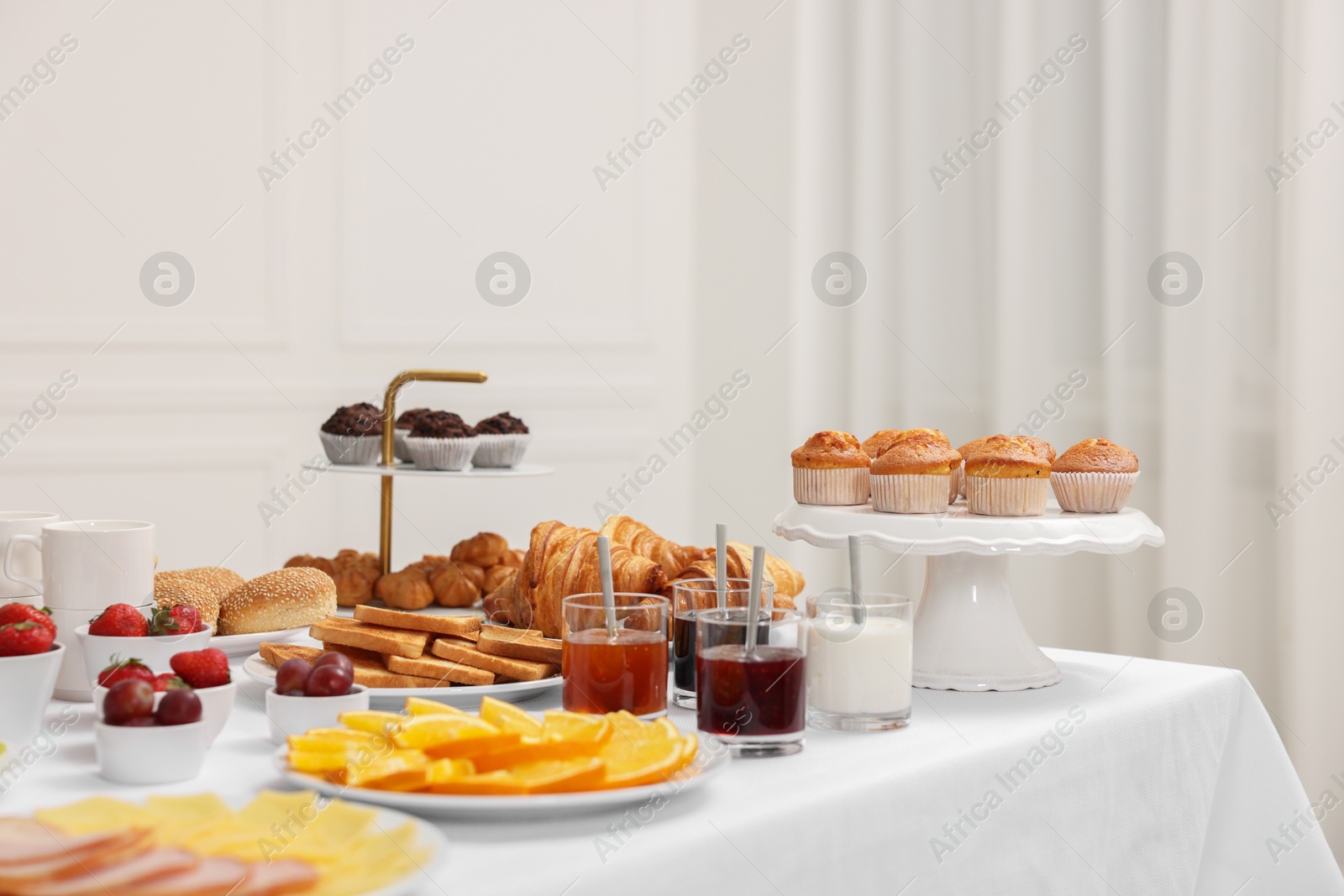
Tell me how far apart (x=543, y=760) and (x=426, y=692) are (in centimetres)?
33

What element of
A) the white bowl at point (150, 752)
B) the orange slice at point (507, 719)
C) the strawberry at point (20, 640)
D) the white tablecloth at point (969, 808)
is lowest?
the white tablecloth at point (969, 808)

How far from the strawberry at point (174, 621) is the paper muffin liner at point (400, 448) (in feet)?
3.79

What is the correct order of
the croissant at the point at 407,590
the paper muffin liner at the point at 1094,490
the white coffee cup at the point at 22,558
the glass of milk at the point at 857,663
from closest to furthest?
the glass of milk at the point at 857,663 → the white coffee cup at the point at 22,558 → the paper muffin liner at the point at 1094,490 → the croissant at the point at 407,590

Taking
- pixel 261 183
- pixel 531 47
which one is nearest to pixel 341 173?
pixel 261 183

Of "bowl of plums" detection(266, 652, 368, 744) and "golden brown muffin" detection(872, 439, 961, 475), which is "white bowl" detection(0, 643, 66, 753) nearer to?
"bowl of plums" detection(266, 652, 368, 744)

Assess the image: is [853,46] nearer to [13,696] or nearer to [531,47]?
[531,47]

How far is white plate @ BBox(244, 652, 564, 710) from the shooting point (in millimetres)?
1385

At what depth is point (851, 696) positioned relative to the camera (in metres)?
1.39

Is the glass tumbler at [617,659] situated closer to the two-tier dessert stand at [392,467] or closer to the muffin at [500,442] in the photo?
the two-tier dessert stand at [392,467]

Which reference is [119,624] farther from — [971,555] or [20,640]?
[971,555]

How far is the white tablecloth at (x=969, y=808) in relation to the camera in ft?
3.45

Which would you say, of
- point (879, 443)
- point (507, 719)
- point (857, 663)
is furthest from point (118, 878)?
point (879, 443)

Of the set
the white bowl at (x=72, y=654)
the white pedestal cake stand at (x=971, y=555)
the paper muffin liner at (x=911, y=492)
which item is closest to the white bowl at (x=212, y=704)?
the white bowl at (x=72, y=654)

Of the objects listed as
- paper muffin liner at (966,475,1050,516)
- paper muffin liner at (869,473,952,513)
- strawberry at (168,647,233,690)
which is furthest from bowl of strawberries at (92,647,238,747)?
paper muffin liner at (966,475,1050,516)
